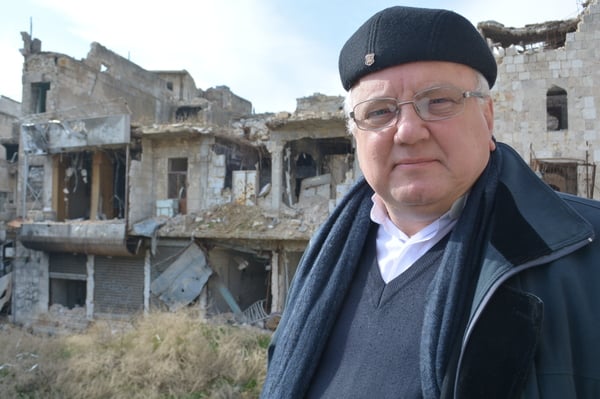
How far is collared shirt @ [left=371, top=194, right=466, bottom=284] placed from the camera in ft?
4.61

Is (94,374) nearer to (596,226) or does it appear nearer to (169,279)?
(169,279)

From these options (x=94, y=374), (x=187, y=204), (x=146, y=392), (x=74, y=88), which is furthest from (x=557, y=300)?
(x=74, y=88)

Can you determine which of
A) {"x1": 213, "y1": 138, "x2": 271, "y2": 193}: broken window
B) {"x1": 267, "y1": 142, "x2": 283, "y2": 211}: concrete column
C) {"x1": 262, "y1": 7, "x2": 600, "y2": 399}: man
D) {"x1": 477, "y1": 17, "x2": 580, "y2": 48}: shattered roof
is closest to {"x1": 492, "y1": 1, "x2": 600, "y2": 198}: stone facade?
{"x1": 477, "y1": 17, "x2": 580, "y2": 48}: shattered roof

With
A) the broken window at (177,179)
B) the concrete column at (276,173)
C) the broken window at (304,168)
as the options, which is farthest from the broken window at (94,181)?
the broken window at (304,168)

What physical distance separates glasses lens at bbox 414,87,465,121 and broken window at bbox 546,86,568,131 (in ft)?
40.1

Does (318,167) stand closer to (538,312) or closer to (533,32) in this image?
(533,32)

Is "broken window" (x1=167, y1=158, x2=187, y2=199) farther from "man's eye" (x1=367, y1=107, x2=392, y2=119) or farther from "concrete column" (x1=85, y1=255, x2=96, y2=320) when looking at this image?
"man's eye" (x1=367, y1=107, x2=392, y2=119)

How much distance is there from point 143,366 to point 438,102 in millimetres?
8652

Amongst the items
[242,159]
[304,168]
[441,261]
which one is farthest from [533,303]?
[242,159]

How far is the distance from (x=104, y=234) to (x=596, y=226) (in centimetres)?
1662

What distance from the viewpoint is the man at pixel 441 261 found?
1.01 metres

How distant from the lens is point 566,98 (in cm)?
1196

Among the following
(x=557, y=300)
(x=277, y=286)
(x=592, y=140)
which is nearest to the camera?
(x=557, y=300)

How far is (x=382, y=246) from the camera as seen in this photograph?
1.64 metres
